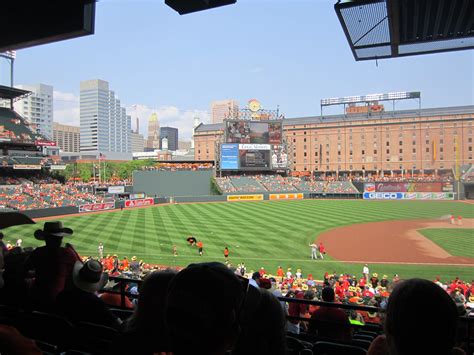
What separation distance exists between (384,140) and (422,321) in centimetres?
10254

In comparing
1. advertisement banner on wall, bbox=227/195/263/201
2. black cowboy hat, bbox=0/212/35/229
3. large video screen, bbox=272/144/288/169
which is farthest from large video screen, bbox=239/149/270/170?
black cowboy hat, bbox=0/212/35/229

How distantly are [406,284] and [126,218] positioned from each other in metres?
39.7

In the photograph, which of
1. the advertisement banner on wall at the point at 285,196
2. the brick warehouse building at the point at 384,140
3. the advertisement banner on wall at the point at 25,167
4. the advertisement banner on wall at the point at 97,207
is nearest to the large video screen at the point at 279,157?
the advertisement banner on wall at the point at 285,196

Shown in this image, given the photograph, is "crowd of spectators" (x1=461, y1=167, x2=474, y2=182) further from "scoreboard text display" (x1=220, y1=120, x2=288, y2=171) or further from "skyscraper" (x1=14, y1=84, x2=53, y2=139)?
"skyscraper" (x1=14, y1=84, x2=53, y2=139)

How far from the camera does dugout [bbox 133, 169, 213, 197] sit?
2547 inches

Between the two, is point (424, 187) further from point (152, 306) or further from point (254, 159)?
point (152, 306)

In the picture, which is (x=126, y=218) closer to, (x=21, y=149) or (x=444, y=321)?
(x=21, y=149)

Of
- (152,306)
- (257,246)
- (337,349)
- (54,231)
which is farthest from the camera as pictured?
(257,246)

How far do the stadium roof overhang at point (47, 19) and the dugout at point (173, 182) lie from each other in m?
60.9

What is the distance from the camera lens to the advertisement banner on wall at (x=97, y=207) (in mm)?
43600

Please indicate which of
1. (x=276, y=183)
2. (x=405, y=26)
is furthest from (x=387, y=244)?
(x=276, y=183)

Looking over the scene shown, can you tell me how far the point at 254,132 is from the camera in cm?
6975

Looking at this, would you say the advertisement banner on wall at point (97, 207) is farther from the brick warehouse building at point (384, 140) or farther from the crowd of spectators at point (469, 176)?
the crowd of spectators at point (469, 176)

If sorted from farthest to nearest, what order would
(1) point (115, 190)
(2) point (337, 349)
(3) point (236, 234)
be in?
(1) point (115, 190) → (3) point (236, 234) → (2) point (337, 349)
